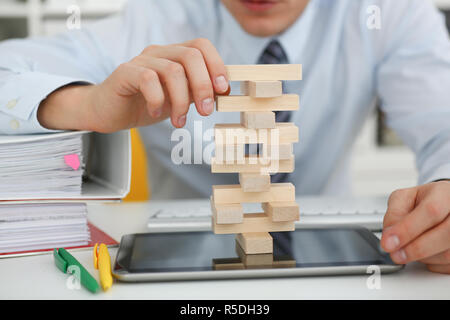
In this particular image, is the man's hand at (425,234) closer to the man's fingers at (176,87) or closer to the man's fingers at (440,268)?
the man's fingers at (440,268)

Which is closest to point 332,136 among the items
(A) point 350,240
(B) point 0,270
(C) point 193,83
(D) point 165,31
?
(D) point 165,31

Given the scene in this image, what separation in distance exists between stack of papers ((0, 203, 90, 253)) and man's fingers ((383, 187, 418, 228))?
1.31 ft

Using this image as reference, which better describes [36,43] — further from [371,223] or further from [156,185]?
[371,223]

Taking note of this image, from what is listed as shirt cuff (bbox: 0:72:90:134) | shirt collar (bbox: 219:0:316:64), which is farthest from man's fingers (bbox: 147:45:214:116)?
shirt collar (bbox: 219:0:316:64)

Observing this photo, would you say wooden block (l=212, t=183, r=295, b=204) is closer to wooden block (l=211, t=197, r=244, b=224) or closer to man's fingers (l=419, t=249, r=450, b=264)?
wooden block (l=211, t=197, r=244, b=224)

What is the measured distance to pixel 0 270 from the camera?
0.57 metres

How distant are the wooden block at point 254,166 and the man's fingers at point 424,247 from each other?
0.16m

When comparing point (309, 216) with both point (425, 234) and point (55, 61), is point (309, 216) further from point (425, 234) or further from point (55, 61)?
point (55, 61)

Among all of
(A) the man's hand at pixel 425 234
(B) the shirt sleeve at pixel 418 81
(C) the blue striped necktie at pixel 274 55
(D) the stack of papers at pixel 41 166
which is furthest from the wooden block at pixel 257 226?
(C) the blue striped necktie at pixel 274 55

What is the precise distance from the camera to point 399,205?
0.59m

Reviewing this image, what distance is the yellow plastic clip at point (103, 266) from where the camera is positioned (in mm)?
496

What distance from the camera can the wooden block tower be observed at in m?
0.55

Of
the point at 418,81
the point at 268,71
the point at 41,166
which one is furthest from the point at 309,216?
the point at 418,81

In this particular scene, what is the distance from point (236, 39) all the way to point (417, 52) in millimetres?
456
